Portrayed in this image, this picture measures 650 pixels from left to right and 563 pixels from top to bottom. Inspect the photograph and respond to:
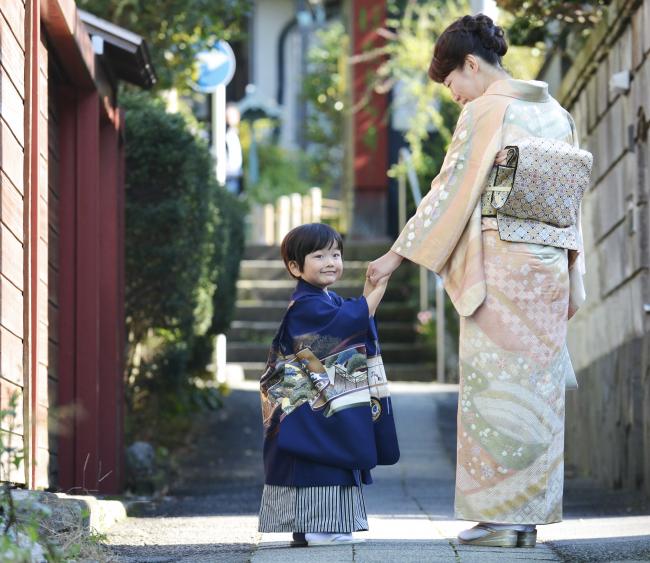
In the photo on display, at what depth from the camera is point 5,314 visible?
4.57 metres

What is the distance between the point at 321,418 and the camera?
452cm

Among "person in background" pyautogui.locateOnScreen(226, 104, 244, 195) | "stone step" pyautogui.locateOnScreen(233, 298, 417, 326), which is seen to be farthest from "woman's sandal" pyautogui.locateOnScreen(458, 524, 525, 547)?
"person in background" pyautogui.locateOnScreen(226, 104, 244, 195)

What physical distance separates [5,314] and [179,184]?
417cm

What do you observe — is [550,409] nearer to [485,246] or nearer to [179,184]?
[485,246]

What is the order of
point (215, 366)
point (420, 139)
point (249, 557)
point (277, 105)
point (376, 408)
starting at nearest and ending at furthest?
point (249, 557) → point (376, 408) → point (215, 366) → point (420, 139) → point (277, 105)

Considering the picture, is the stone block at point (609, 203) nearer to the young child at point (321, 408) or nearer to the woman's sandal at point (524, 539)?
the young child at point (321, 408)

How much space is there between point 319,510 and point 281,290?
1019cm

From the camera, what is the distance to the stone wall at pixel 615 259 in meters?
6.73

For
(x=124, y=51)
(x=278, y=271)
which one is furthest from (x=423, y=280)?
(x=124, y=51)

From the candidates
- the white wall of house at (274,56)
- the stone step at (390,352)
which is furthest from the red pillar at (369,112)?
the white wall of house at (274,56)

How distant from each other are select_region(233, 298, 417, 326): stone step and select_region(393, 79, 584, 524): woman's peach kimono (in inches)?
375

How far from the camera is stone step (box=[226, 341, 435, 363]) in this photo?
13281 millimetres

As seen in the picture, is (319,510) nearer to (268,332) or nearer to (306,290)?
(306,290)

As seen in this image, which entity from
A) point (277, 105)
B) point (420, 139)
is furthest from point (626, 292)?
point (277, 105)
